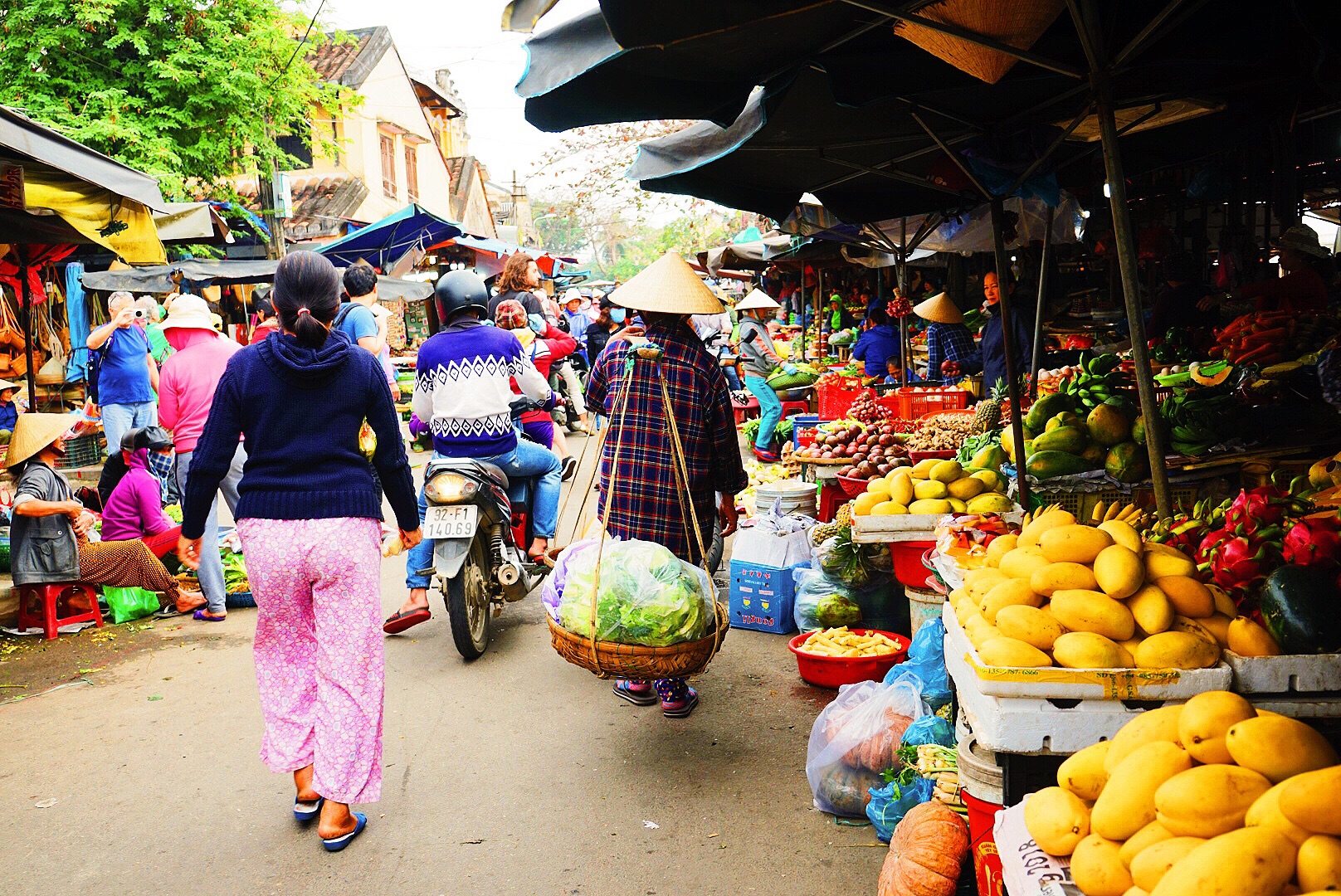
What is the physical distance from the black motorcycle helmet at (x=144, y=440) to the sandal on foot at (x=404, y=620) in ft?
7.65

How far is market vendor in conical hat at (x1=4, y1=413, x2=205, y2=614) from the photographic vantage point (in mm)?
5973

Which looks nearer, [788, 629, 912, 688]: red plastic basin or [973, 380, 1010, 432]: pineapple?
[788, 629, 912, 688]: red plastic basin

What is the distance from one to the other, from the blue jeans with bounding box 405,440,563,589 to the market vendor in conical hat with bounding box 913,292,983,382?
607 cm

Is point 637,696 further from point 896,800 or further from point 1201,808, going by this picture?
point 1201,808

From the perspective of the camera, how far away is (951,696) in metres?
3.87

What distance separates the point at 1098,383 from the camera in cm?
597

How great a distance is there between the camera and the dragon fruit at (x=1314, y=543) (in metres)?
2.80

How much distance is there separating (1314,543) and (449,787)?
3310mm

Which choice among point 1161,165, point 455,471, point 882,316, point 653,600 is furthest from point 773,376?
point 653,600

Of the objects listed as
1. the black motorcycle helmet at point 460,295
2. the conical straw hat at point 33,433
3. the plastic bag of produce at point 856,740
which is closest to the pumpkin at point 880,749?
the plastic bag of produce at point 856,740

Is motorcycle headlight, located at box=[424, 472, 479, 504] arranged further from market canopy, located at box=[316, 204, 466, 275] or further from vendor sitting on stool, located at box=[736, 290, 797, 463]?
market canopy, located at box=[316, 204, 466, 275]

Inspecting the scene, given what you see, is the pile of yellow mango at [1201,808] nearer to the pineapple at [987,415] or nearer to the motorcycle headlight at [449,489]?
the motorcycle headlight at [449,489]

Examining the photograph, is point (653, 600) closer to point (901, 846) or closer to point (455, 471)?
point (901, 846)

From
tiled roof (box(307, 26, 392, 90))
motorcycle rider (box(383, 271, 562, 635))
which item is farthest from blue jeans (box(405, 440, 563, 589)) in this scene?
tiled roof (box(307, 26, 392, 90))
